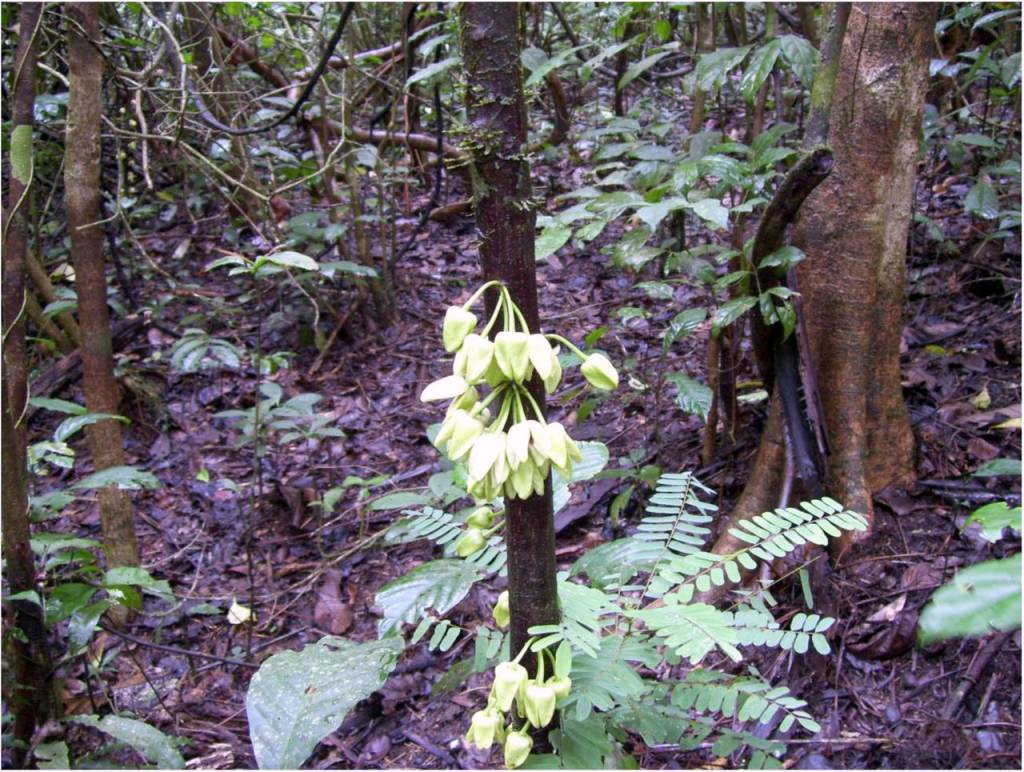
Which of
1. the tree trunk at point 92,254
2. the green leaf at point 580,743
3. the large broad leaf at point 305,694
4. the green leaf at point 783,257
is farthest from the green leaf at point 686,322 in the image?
the tree trunk at point 92,254

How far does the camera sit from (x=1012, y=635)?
2094mm

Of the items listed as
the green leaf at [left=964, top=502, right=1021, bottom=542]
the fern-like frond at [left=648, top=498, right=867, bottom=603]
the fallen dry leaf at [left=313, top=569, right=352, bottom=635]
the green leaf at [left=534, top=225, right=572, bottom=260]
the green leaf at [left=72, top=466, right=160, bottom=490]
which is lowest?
the fallen dry leaf at [left=313, top=569, right=352, bottom=635]

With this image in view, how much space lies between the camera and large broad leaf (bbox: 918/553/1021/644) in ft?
1.49

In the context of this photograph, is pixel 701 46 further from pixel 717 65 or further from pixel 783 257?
pixel 783 257

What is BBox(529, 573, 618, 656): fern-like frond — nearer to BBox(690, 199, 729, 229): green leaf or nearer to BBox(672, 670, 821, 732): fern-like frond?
BBox(672, 670, 821, 732): fern-like frond

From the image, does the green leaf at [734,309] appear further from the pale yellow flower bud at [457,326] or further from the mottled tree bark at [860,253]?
the pale yellow flower bud at [457,326]

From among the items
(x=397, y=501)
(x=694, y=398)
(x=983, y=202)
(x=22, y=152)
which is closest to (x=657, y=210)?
(x=694, y=398)

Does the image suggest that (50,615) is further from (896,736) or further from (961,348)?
(961,348)

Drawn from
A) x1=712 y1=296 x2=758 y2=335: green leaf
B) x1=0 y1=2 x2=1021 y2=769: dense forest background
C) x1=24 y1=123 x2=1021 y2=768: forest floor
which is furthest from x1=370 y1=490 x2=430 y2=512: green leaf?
x1=712 y1=296 x2=758 y2=335: green leaf

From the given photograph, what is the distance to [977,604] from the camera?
474mm

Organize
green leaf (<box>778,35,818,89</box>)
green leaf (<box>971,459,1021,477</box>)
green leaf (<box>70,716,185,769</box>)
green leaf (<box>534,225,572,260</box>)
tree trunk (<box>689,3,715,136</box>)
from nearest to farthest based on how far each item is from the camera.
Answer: green leaf (<box>70,716,185,769</box>), green leaf (<box>971,459,1021,477</box>), green leaf (<box>534,225,572,260</box>), green leaf (<box>778,35,818,89</box>), tree trunk (<box>689,3,715,136</box>)

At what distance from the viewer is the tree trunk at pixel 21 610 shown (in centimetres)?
181

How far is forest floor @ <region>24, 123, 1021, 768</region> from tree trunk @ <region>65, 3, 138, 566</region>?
1.45 feet

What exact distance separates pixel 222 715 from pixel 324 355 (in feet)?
→ 7.70
